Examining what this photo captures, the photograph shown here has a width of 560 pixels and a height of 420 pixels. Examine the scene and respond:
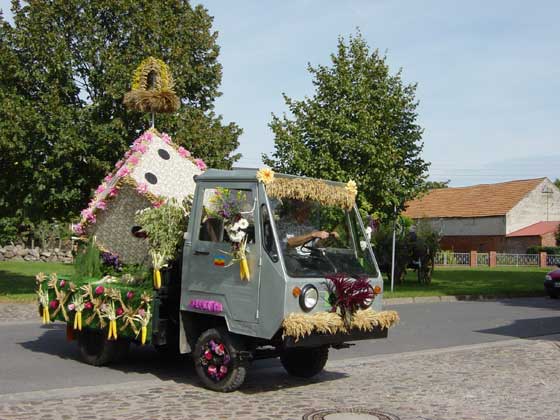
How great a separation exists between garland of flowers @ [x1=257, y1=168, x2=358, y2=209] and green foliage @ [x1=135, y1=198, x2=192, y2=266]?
140cm

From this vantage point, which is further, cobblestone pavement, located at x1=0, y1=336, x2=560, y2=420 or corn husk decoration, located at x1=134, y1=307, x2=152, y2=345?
corn husk decoration, located at x1=134, y1=307, x2=152, y2=345

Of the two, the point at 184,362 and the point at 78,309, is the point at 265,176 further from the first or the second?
the point at 184,362

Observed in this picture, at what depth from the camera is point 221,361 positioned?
7.75 metres

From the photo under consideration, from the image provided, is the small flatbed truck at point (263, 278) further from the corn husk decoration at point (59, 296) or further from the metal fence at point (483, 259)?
the metal fence at point (483, 259)

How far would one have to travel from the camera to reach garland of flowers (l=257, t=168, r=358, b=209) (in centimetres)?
768

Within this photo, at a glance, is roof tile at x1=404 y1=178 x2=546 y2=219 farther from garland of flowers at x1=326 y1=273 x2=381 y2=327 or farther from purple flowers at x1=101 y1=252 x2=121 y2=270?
garland of flowers at x1=326 y1=273 x2=381 y2=327

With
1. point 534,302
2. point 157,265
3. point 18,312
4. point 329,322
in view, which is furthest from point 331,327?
point 534,302

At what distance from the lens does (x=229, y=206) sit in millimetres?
7902

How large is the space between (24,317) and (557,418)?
38.4ft

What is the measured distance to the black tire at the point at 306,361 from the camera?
8766mm

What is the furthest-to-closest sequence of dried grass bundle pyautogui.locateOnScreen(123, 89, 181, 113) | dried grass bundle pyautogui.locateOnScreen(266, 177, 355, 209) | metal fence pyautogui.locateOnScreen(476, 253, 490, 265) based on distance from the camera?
metal fence pyautogui.locateOnScreen(476, 253, 490, 265), dried grass bundle pyautogui.locateOnScreen(123, 89, 181, 113), dried grass bundle pyautogui.locateOnScreen(266, 177, 355, 209)

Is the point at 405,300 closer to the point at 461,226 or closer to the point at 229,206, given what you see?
the point at 229,206

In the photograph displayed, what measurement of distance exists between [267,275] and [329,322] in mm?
803

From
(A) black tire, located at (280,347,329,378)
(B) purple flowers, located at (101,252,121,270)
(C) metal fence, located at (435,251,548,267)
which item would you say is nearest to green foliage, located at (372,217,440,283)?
(B) purple flowers, located at (101,252,121,270)
